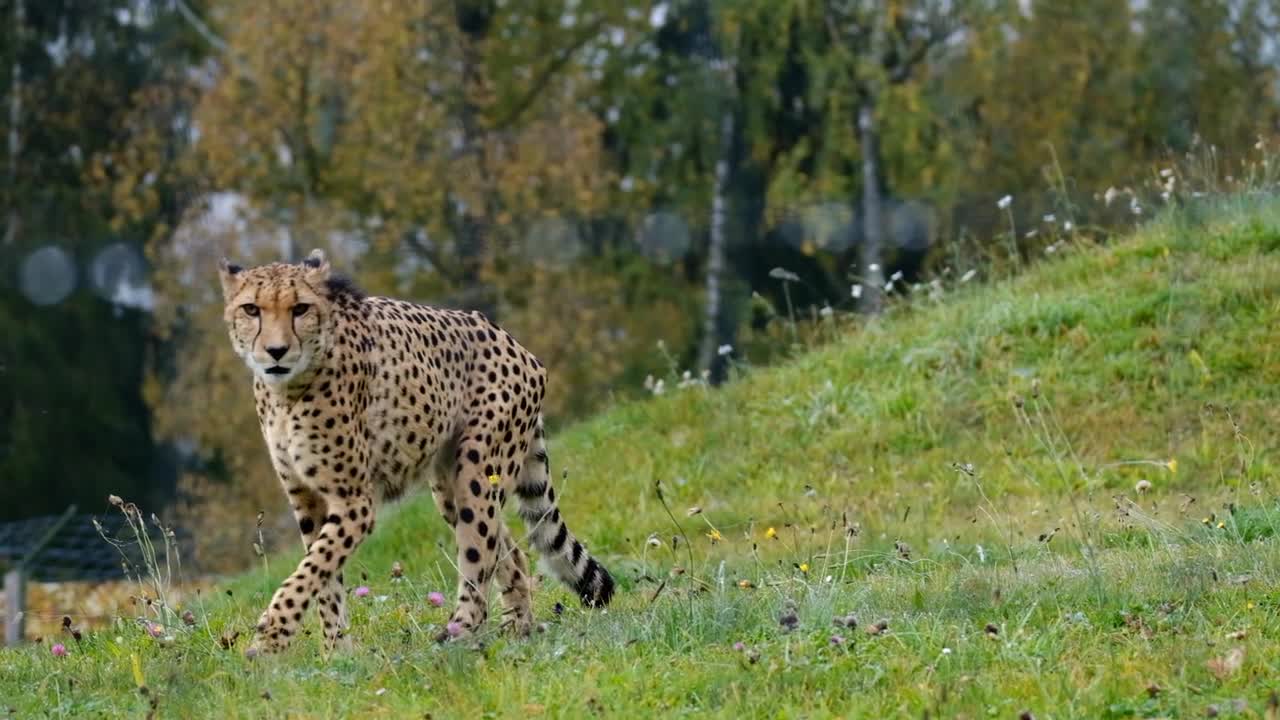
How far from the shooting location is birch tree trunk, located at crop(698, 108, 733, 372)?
21.3 meters

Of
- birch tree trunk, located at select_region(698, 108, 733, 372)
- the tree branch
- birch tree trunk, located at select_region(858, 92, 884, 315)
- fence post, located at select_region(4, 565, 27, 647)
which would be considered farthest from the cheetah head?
the tree branch

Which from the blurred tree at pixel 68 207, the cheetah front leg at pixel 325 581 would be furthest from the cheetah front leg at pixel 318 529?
the blurred tree at pixel 68 207

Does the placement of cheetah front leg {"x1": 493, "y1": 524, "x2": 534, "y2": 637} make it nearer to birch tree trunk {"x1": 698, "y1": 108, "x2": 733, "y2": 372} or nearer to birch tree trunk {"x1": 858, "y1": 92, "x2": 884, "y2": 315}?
birch tree trunk {"x1": 698, "y1": 108, "x2": 733, "y2": 372}

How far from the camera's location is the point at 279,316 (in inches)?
184

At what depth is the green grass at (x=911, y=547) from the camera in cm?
386

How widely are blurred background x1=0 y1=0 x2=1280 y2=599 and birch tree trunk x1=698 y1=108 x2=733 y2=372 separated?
6 centimetres

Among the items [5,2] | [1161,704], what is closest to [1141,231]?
[1161,704]

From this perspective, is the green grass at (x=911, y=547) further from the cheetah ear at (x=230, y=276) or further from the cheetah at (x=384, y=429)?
the cheetah ear at (x=230, y=276)

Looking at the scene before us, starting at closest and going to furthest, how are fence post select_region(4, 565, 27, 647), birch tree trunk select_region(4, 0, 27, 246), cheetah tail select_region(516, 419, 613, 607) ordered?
cheetah tail select_region(516, 419, 613, 607), fence post select_region(4, 565, 27, 647), birch tree trunk select_region(4, 0, 27, 246)

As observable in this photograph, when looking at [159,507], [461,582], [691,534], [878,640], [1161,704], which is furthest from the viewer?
[159,507]

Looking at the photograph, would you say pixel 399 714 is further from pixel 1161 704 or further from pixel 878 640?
pixel 1161 704

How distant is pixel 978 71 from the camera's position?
879 inches

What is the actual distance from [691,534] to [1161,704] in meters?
4.69

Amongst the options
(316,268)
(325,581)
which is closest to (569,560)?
(325,581)
